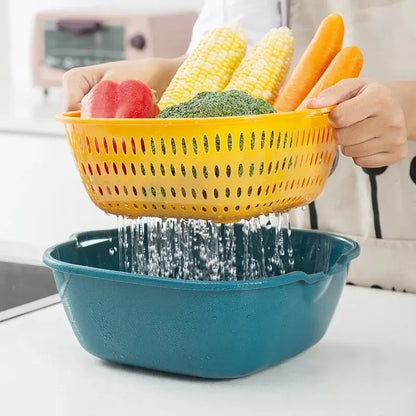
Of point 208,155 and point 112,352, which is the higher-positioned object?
point 208,155

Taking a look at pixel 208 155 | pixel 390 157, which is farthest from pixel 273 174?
pixel 390 157

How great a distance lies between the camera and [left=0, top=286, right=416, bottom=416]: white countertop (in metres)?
0.80

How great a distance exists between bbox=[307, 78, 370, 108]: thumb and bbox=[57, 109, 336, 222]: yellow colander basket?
13 millimetres

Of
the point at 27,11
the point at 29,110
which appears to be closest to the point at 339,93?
the point at 29,110

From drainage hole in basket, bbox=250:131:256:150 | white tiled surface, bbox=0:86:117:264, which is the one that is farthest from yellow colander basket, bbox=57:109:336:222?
white tiled surface, bbox=0:86:117:264

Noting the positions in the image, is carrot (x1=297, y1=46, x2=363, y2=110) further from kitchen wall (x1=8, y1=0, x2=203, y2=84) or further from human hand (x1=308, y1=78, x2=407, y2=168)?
kitchen wall (x1=8, y1=0, x2=203, y2=84)

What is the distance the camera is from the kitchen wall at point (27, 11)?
336 cm

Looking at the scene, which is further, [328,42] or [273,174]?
[328,42]

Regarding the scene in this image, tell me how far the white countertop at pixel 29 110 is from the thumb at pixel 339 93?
58.4 inches

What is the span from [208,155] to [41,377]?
29cm

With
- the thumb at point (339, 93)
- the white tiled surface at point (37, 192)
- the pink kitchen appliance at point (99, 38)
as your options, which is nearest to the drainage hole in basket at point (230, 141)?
the thumb at point (339, 93)

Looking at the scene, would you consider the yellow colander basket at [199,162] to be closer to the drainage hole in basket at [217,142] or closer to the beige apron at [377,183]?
the drainage hole in basket at [217,142]

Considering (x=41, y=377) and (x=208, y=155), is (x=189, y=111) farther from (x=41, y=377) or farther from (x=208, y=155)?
(x=41, y=377)

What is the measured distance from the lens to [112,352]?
89 centimetres
